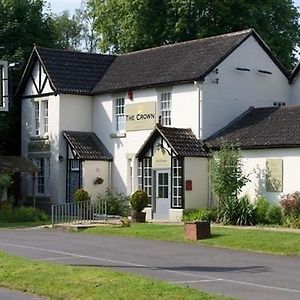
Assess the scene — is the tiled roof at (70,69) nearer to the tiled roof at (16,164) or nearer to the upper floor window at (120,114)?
the upper floor window at (120,114)

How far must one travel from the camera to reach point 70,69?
44.4 meters

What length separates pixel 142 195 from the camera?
35438 mm

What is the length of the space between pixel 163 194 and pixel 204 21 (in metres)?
19.8

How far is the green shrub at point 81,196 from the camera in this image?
1560 inches

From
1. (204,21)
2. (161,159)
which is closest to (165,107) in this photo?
(161,159)

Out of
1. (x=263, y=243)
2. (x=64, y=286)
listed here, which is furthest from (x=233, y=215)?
(x=64, y=286)

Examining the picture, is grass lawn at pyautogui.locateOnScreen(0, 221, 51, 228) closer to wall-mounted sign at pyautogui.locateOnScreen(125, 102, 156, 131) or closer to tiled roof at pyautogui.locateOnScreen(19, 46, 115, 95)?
wall-mounted sign at pyautogui.locateOnScreen(125, 102, 156, 131)

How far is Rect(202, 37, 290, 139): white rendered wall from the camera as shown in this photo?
37969mm

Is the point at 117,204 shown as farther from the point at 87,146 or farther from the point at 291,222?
the point at 291,222

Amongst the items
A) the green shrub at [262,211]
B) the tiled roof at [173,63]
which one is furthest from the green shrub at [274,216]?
the tiled roof at [173,63]

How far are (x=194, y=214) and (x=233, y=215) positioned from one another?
270 centimetres

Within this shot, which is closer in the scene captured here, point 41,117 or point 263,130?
point 263,130

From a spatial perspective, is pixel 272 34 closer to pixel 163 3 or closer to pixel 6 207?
pixel 163 3

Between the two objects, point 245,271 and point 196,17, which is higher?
point 196,17
